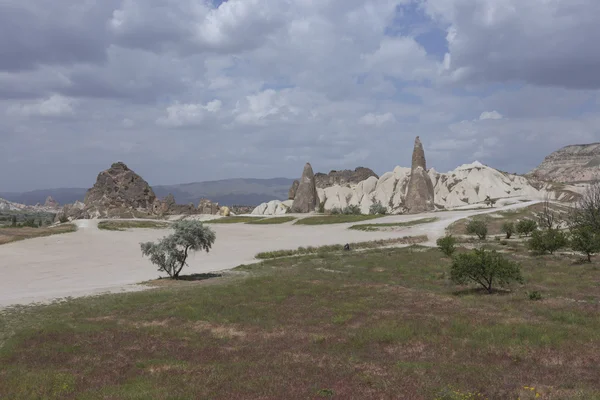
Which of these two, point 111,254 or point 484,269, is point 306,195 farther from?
point 484,269

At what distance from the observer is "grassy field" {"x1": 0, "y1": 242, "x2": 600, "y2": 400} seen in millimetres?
12750

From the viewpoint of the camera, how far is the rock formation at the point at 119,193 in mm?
146375

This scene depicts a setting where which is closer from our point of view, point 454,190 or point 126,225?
point 126,225

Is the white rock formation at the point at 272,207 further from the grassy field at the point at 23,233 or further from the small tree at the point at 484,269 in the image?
the small tree at the point at 484,269

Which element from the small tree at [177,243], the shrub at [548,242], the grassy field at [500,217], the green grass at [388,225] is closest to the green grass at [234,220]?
the green grass at [388,225]

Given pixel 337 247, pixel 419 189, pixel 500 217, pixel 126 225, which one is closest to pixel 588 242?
pixel 337 247

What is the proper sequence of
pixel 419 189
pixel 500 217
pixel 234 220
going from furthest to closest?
1. pixel 234 220
2. pixel 419 189
3. pixel 500 217

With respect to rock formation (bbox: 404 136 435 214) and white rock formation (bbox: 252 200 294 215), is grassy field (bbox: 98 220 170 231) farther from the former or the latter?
white rock formation (bbox: 252 200 294 215)

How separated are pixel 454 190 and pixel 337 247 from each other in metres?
126

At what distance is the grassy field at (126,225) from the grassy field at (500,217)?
226 feet

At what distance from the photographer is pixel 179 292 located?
113 feet

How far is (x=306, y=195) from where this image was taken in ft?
459

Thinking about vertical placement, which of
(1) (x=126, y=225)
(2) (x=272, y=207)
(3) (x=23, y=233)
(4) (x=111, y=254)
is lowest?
(4) (x=111, y=254)

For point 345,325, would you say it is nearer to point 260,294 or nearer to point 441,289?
point 260,294
